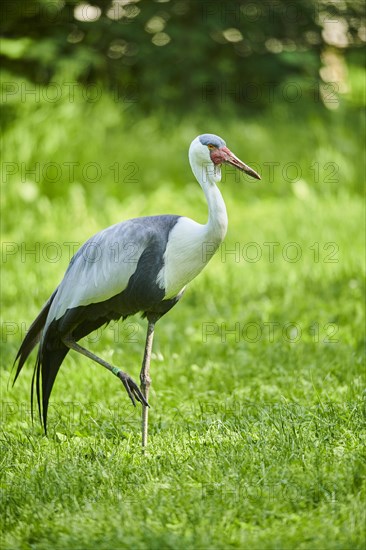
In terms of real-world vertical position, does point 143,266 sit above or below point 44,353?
above

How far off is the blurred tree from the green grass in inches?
29.3

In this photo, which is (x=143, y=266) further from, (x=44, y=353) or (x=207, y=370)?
(x=207, y=370)

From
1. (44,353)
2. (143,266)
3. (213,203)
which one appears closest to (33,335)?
(44,353)

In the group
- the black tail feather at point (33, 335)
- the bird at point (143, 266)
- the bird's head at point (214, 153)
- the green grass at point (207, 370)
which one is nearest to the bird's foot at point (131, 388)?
the bird at point (143, 266)

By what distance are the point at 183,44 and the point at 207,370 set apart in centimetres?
644

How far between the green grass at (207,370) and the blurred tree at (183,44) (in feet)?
2.44

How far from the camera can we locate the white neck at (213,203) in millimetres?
3928

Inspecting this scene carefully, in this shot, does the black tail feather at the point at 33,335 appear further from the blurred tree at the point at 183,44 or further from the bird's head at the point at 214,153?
the blurred tree at the point at 183,44

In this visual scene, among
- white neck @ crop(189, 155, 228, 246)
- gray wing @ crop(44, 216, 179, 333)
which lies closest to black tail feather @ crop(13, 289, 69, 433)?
gray wing @ crop(44, 216, 179, 333)

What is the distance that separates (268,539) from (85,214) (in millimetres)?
5731

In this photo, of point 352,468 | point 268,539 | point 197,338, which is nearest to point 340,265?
point 197,338

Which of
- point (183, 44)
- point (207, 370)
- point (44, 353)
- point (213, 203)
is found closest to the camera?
point (213, 203)

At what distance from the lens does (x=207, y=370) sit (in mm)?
5223

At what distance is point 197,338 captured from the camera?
5859 mm
